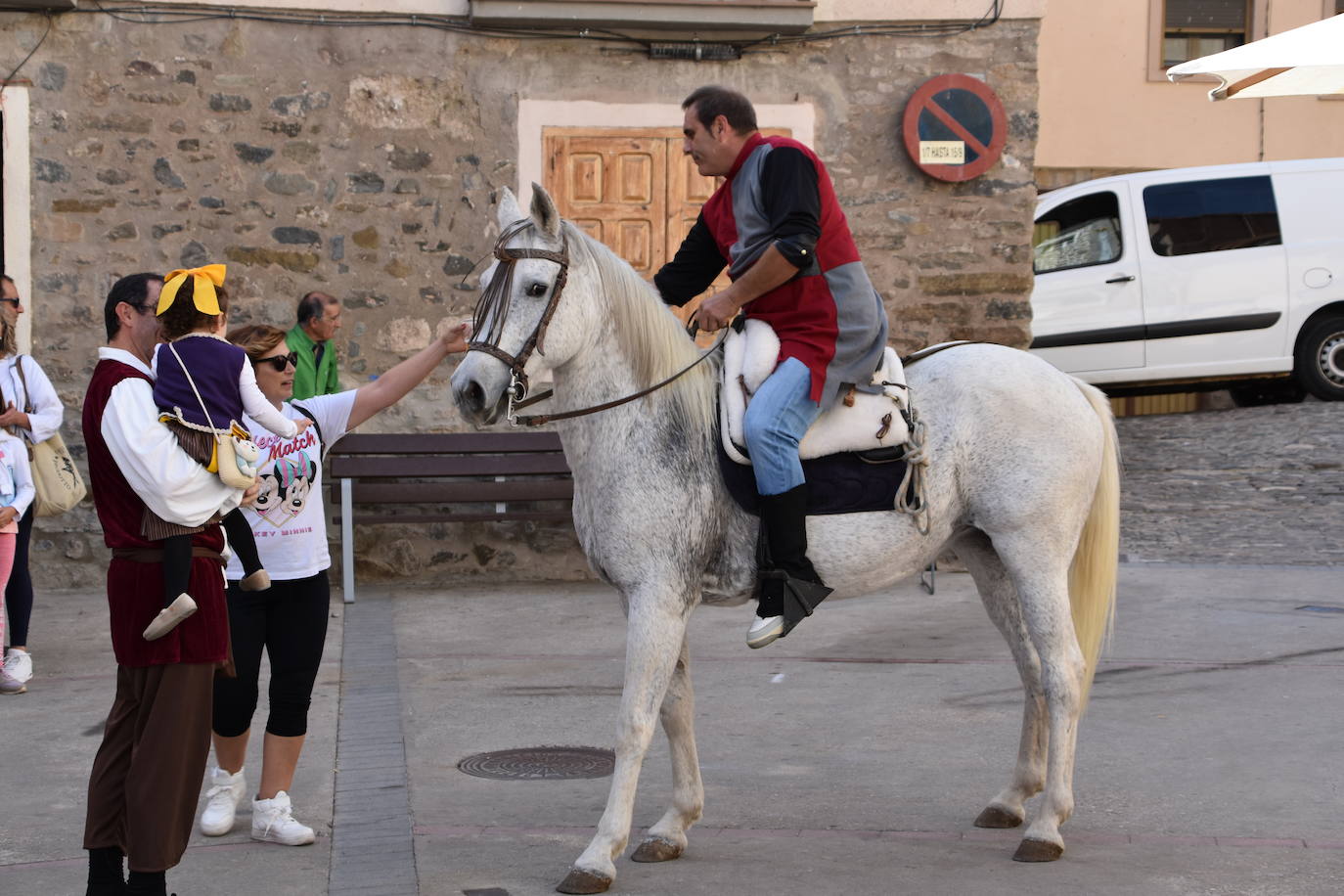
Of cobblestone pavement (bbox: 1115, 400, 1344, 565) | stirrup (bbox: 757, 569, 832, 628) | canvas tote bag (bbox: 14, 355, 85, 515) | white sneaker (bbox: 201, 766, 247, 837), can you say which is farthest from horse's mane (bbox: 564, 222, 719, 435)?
cobblestone pavement (bbox: 1115, 400, 1344, 565)

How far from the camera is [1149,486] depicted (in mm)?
13352

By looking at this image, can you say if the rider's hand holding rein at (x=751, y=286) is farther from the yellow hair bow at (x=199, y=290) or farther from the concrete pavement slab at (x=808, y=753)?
the concrete pavement slab at (x=808, y=753)

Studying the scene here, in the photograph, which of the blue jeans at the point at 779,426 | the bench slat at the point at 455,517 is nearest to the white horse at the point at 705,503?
the blue jeans at the point at 779,426

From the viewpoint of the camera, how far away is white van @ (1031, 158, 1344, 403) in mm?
14984

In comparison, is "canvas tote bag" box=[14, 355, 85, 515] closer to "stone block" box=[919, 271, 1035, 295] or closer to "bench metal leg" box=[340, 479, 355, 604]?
"bench metal leg" box=[340, 479, 355, 604]

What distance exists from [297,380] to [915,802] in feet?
15.8

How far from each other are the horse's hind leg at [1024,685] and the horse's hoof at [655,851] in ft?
3.59

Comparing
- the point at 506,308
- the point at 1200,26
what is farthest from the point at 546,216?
the point at 1200,26

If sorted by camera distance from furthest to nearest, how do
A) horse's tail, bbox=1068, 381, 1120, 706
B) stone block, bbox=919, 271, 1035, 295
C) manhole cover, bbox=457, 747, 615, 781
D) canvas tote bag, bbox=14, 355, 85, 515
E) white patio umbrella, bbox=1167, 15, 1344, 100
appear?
1. stone block, bbox=919, 271, 1035, 295
2. canvas tote bag, bbox=14, 355, 85, 515
3. manhole cover, bbox=457, 747, 615, 781
4. white patio umbrella, bbox=1167, 15, 1344, 100
5. horse's tail, bbox=1068, 381, 1120, 706

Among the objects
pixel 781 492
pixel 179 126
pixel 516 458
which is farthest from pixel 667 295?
pixel 179 126

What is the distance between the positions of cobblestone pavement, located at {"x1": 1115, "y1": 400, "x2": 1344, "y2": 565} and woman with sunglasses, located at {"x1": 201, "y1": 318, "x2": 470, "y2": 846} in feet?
24.3

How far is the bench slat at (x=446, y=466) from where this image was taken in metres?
10.6

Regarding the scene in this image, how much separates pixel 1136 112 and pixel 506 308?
60.7 ft

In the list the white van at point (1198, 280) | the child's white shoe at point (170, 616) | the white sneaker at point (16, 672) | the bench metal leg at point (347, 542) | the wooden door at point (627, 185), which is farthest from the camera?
the white van at point (1198, 280)
